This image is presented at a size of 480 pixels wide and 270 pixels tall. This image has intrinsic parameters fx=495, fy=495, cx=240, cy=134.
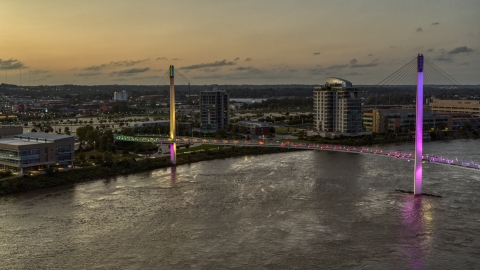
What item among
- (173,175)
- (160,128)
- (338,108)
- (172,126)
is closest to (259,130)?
(338,108)

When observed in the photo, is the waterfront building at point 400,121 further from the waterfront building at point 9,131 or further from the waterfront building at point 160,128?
the waterfront building at point 9,131

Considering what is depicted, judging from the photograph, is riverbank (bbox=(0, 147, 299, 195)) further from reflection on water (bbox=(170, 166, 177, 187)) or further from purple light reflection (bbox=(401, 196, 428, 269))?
purple light reflection (bbox=(401, 196, 428, 269))

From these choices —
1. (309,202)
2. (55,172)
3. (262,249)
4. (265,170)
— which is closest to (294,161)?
(265,170)

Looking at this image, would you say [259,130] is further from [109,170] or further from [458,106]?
[458,106]

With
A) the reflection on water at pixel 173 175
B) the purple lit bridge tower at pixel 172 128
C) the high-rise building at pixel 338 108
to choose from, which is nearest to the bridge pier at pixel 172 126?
the purple lit bridge tower at pixel 172 128

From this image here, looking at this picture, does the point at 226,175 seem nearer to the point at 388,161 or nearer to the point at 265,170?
the point at 265,170

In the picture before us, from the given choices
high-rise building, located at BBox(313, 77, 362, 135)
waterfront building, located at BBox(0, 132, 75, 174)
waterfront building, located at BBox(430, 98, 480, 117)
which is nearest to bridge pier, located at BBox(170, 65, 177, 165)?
waterfront building, located at BBox(0, 132, 75, 174)
